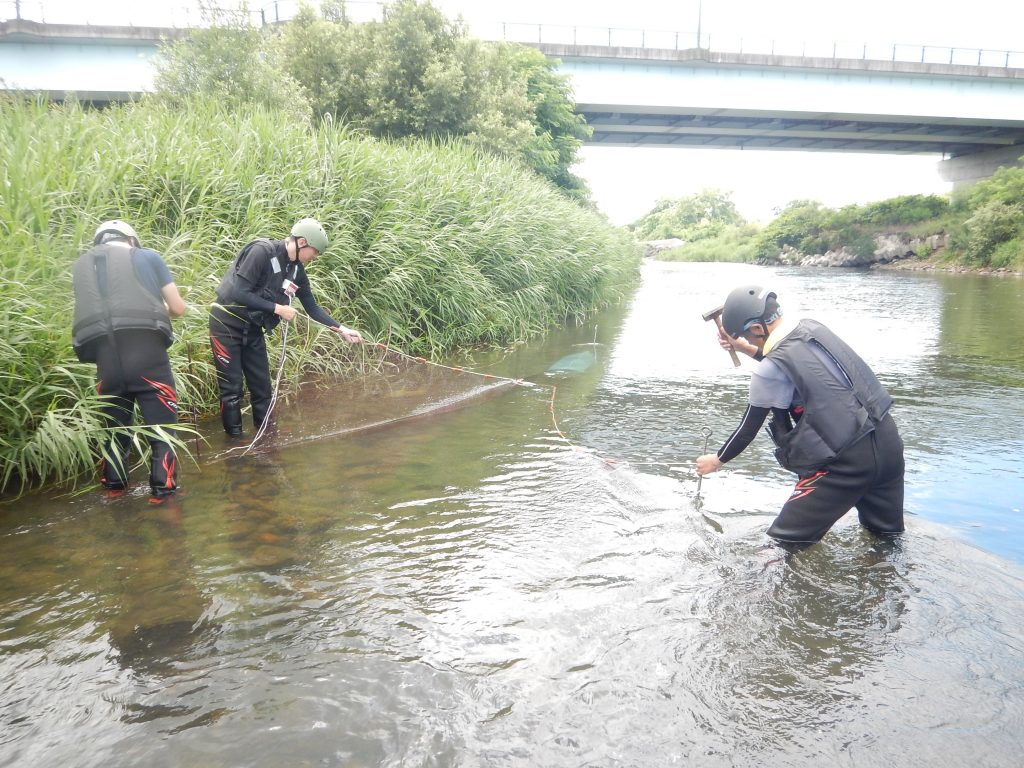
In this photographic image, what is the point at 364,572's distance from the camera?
383 cm

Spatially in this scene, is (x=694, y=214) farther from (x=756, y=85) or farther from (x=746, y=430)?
(x=746, y=430)

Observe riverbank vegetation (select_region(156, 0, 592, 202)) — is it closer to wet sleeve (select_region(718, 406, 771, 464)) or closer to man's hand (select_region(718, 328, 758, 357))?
man's hand (select_region(718, 328, 758, 357))

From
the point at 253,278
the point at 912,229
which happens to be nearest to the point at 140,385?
the point at 253,278

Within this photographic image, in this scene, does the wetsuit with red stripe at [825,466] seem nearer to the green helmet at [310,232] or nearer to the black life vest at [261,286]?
the green helmet at [310,232]

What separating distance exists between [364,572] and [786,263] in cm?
5165

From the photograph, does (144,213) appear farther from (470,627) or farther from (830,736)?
(830,736)

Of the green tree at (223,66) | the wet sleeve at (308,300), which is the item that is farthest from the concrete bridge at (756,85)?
the wet sleeve at (308,300)

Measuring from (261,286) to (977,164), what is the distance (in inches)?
1951

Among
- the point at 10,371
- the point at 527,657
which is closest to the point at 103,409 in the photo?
the point at 10,371

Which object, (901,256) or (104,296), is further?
(901,256)

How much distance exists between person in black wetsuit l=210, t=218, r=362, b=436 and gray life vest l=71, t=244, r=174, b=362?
137 centimetres

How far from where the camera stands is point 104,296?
4.32 metres

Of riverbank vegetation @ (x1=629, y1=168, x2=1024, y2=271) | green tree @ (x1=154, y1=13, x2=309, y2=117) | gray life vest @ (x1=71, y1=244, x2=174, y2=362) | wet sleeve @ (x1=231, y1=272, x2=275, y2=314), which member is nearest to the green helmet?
wet sleeve @ (x1=231, y1=272, x2=275, y2=314)

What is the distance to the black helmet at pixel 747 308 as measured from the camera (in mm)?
3699
